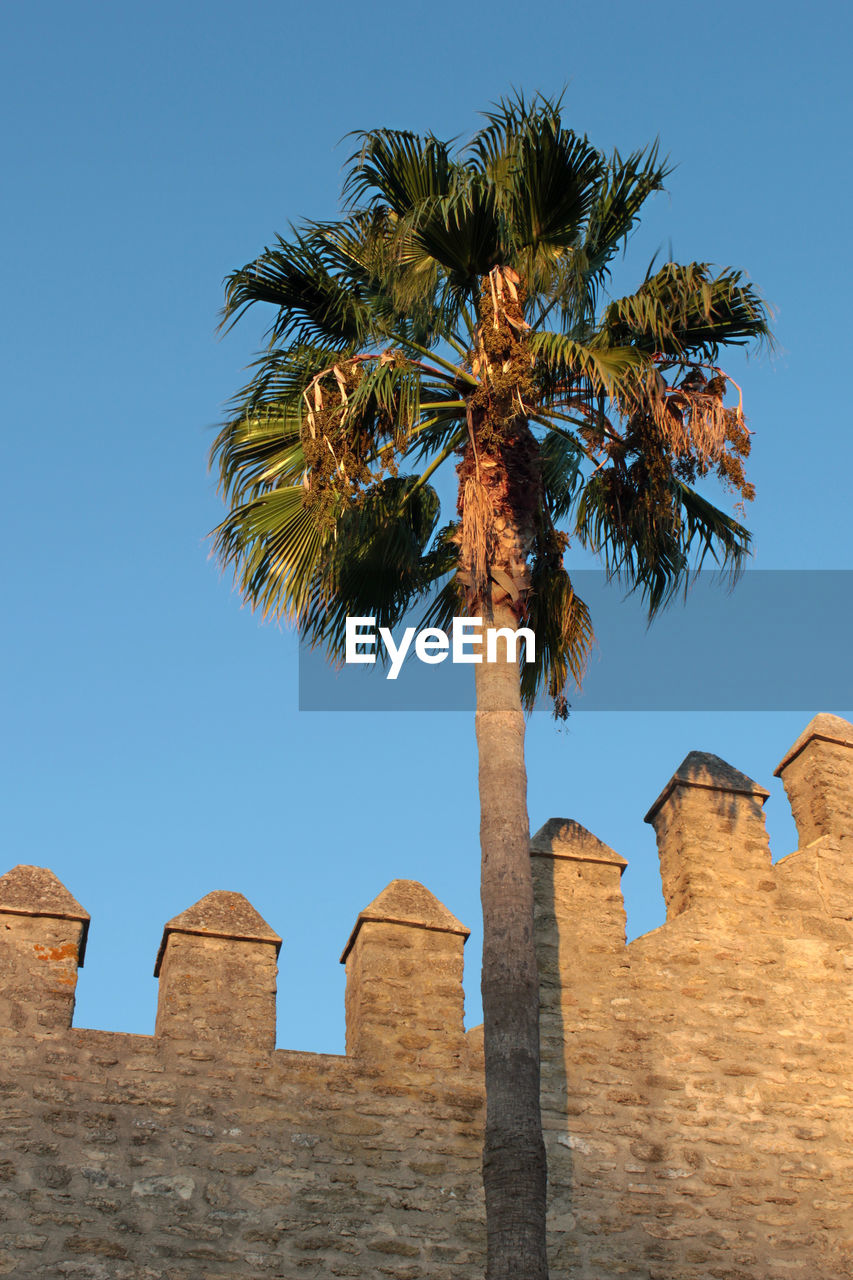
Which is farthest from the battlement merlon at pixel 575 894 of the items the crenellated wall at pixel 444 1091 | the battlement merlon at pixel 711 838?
the battlement merlon at pixel 711 838

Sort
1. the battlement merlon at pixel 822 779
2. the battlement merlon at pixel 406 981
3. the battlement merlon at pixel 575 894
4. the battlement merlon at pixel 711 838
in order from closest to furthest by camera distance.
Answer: the battlement merlon at pixel 406 981
the battlement merlon at pixel 575 894
the battlement merlon at pixel 711 838
the battlement merlon at pixel 822 779

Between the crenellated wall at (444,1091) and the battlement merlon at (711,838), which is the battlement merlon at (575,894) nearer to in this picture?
the crenellated wall at (444,1091)

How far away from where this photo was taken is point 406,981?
905 cm

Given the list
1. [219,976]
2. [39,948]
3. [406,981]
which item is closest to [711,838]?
[406,981]

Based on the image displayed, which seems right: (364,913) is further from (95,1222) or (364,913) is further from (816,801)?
(816,801)

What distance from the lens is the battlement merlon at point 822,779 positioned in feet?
34.2

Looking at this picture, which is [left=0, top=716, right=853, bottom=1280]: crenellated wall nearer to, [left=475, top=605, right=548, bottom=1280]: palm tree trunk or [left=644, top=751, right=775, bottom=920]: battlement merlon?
[left=644, top=751, right=775, bottom=920]: battlement merlon

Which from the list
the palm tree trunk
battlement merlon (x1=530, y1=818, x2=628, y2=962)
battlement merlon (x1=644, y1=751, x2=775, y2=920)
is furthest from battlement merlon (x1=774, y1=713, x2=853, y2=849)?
the palm tree trunk

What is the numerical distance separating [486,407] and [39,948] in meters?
4.11

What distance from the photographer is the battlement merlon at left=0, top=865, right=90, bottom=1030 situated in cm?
838

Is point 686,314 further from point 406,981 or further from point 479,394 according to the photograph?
point 406,981

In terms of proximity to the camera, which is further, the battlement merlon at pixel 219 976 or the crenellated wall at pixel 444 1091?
the battlement merlon at pixel 219 976

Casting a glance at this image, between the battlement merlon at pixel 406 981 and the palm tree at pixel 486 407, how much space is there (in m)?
1.60

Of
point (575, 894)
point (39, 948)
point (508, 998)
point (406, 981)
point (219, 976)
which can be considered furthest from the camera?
point (575, 894)
